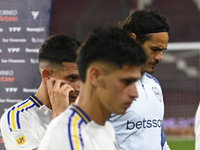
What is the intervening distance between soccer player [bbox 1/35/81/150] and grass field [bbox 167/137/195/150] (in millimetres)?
7827

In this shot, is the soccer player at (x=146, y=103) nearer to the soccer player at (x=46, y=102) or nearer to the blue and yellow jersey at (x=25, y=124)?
the soccer player at (x=46, y=102)

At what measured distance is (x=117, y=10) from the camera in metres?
11.0

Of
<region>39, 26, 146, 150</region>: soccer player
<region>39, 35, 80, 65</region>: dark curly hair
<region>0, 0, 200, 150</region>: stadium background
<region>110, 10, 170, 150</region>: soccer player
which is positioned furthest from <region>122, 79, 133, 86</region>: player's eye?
<region>0, 0, 200, 150</region>: stadium background

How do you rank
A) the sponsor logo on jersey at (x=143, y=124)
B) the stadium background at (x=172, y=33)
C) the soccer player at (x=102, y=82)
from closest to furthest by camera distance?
the soccer player at (x=102, y=82), the sponsor logo on jersey at (x=143, y=124), the stadium background at (x=172, y=33)

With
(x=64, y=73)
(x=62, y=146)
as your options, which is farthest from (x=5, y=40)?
(x=62, y=146)

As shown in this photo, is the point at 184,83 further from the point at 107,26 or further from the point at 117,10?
the point at 107,26

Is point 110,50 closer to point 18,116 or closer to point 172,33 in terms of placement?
point 18,116

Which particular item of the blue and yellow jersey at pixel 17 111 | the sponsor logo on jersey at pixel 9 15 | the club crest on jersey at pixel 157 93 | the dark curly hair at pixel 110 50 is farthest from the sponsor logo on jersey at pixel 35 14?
the dark curly hair at pixel 110 50

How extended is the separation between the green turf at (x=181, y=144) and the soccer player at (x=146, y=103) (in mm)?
7449

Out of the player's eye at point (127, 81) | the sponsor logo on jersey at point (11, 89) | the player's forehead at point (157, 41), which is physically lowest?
the sponsor logo on jersey at point (11, 89)

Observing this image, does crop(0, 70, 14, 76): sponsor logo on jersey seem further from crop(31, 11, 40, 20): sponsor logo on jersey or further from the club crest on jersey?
the club crest on jersey

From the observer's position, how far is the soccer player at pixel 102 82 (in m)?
1.50

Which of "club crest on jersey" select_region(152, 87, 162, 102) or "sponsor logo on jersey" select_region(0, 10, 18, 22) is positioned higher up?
"sponsor logo on jersey" select_region(0, 10, 18, 22)

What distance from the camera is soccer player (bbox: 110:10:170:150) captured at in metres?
2.38
